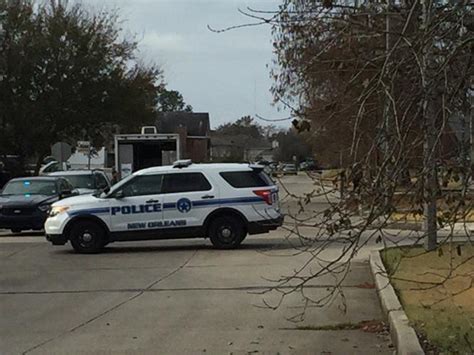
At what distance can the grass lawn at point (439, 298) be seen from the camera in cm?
802

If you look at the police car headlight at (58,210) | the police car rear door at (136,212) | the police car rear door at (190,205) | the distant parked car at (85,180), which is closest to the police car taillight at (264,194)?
the police car rear door at (190,205)

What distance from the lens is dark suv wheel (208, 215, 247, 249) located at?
18.0m

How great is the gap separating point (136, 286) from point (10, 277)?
Result: 2.88 meters

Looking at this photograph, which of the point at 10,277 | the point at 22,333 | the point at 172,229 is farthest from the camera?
the point at 172,229

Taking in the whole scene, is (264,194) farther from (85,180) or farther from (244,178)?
(85,180)

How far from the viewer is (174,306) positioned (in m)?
11.2

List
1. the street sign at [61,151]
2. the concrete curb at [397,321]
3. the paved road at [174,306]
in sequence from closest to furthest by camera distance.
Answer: the concrete curb at [397,321] → the paved road at [174,306] → the street sign at [61,151]

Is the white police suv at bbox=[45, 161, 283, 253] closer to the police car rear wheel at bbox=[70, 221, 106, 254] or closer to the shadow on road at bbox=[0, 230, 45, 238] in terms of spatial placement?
the police car rear wheel at bbox=[70, 221, 106, 254]

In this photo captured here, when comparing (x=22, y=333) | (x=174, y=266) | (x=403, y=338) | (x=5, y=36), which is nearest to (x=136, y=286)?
(x=174, y=266)

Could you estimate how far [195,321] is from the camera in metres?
10.1

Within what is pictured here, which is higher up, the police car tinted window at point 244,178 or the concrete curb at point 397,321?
the police car tinted window at point 244,178

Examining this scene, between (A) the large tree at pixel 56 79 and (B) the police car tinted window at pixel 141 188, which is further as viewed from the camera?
(A) the large tree at pixel 56 79

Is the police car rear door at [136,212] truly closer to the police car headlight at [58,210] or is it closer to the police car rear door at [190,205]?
the police car rear door at [190,205]

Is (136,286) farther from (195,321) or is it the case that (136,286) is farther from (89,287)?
(195,321)
